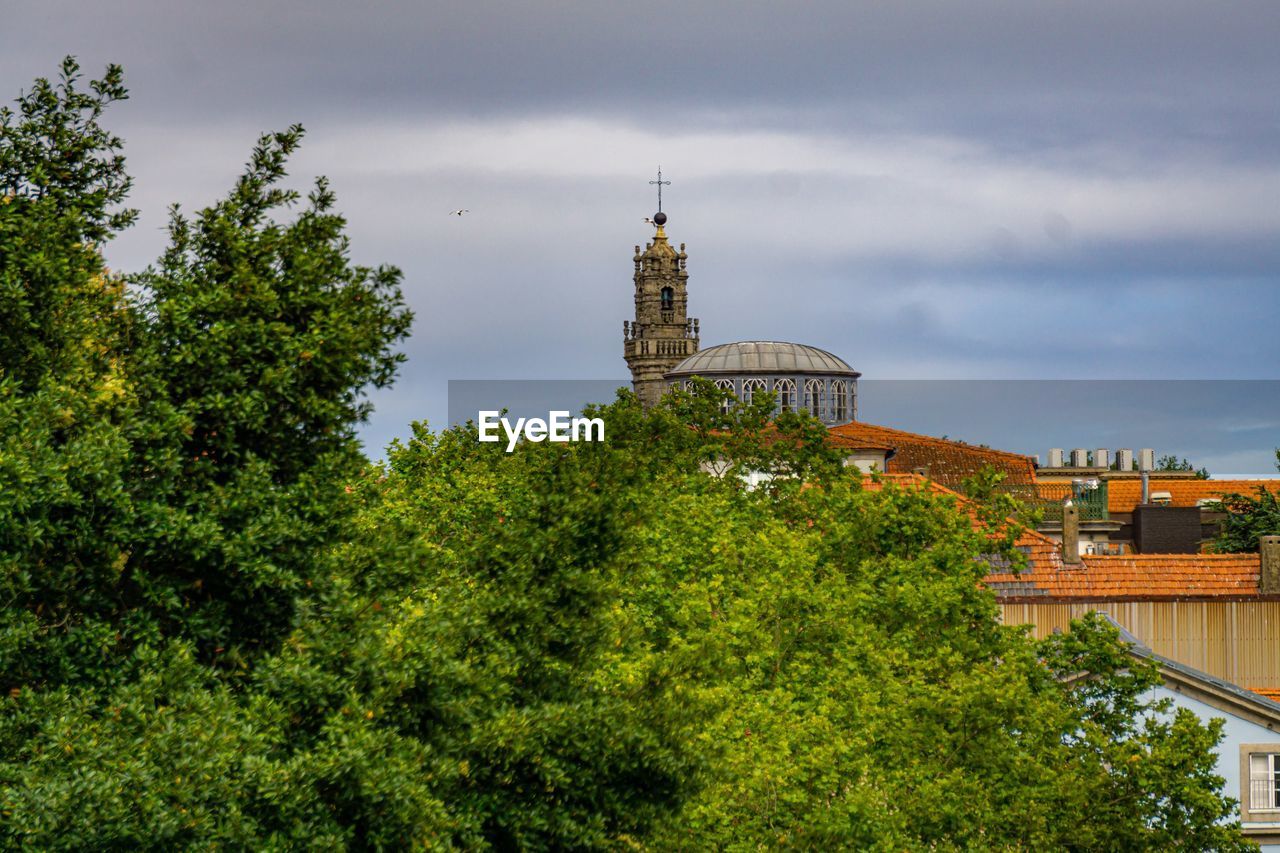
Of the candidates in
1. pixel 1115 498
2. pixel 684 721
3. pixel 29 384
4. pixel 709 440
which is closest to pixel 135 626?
pixel 29 384

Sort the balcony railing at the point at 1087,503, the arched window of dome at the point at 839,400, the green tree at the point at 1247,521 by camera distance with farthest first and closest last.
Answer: the arched window of dome at the point at 839,400
the balcony railing at the point at 1087,503
the green tree at the point at 1247,521

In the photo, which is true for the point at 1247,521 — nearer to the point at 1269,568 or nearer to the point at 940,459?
the point at 940,459

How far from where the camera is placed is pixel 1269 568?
63.7m

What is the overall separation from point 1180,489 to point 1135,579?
82.7 meters

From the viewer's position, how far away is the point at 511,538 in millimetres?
23750

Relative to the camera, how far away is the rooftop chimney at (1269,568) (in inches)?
2496

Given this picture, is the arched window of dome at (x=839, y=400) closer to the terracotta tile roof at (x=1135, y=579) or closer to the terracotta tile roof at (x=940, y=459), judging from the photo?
→ the terracotta tile roof at (x=940, y=459)

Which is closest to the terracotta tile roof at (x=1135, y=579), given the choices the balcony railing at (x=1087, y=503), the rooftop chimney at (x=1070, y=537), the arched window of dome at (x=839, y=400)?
the rooftop chimney at (x=1070, y=537)

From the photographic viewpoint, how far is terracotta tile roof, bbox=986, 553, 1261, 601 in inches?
2411

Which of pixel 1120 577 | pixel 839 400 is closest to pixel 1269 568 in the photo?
pixel 1120 577

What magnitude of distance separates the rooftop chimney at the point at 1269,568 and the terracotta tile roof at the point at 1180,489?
66.5 m

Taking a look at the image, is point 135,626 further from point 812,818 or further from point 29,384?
point 812,818

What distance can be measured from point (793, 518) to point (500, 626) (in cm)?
2541

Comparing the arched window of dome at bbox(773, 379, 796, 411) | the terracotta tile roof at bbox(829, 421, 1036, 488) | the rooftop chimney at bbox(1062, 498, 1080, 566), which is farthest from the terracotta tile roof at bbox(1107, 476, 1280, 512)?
the rooftop chimney at bbox(1062, 498, 1080, 566)
